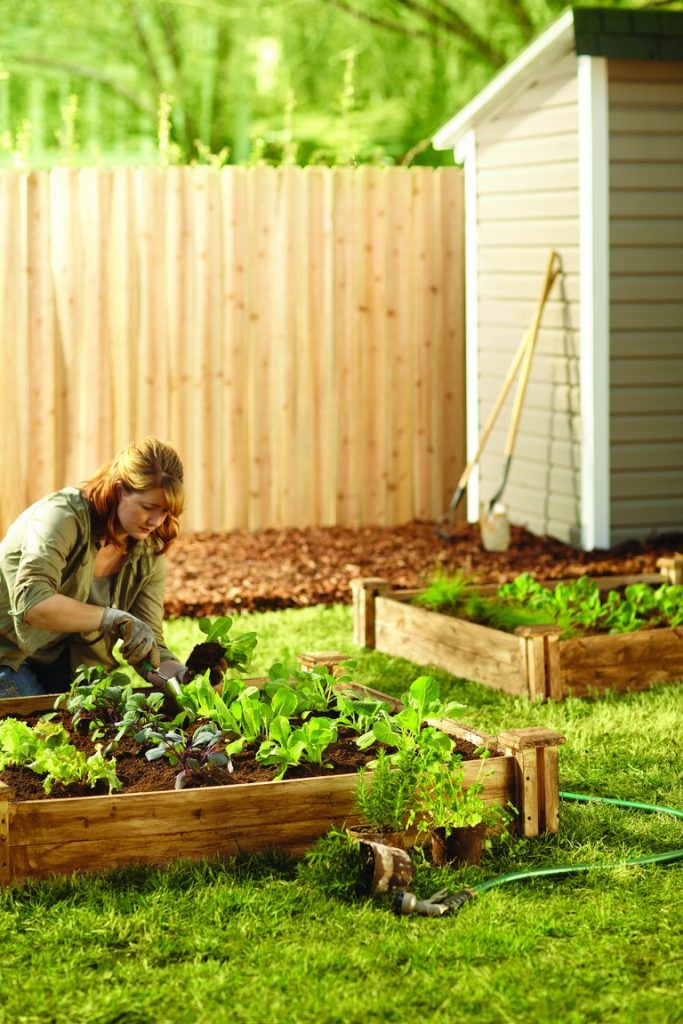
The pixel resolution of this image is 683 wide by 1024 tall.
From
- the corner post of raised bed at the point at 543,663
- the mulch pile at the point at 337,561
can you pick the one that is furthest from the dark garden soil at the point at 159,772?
the mulch pile at the point at 337,561

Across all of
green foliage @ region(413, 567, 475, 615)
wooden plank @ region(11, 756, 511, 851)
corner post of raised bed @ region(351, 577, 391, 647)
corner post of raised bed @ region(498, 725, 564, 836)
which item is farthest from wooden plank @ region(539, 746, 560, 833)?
corner post of raised bed @ region(351, 577, 391, 647)

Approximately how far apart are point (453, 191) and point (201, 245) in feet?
5.62

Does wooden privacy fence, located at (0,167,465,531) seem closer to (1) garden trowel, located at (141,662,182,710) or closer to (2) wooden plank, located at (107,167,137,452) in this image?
(2) wooden plank, located at (107,167,137,452)

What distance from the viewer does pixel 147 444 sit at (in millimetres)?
5082

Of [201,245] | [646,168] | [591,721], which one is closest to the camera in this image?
[591,721]

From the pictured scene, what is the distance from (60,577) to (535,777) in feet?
5.76

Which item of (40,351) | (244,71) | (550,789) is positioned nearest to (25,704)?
(550,789)

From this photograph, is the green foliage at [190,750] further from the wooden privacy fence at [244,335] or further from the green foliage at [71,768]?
the wooden privacy fence at [244,335]

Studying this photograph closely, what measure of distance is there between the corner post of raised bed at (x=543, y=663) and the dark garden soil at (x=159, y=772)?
142cm

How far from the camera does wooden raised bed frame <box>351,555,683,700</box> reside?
20.0 feet

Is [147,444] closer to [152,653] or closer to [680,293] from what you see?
[152,653]

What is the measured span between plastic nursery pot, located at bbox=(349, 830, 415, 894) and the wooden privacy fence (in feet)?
19.2

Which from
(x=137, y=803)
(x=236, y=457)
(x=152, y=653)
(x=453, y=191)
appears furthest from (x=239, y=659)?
(x=453, y=191)

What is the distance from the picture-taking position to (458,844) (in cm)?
419
